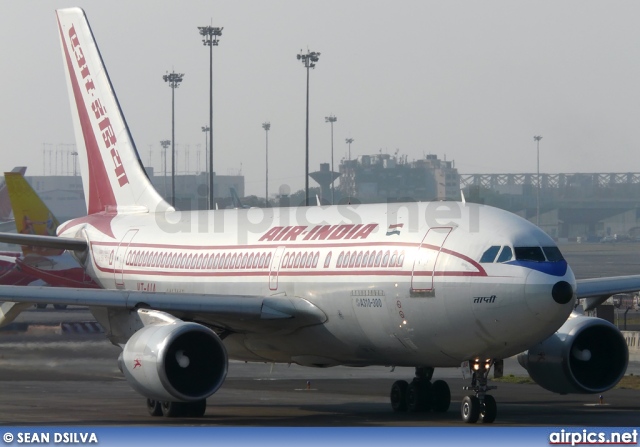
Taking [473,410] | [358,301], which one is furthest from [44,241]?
[473,410]

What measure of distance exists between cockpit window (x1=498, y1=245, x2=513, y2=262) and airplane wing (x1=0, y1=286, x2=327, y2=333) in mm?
4383

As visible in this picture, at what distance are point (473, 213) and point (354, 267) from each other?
2.50 meters

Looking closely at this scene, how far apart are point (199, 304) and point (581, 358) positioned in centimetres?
753

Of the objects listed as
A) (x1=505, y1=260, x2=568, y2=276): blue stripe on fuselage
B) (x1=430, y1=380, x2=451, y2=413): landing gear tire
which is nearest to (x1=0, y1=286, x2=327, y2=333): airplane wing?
(x1=430, y1=380, x2=451, y2=413): landing gear tire

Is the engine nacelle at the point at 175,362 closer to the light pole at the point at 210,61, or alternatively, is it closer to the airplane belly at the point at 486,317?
the airplane belly at the point at 486,317

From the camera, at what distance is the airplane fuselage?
20.7 metres

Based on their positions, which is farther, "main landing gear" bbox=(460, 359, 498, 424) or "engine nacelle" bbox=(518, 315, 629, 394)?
"engine nacelle" bbox=(518, 315, 629, 394)

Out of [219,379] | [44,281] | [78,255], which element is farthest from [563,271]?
[44,281]

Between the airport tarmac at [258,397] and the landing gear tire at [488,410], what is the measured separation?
53cm

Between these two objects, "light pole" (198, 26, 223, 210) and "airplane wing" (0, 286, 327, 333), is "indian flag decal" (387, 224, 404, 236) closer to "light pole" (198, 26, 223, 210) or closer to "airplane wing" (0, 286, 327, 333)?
"airplane wing" (0, 286, 327, 333)

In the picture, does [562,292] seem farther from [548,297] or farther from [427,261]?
[427,261]

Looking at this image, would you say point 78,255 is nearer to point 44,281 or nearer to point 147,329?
point 147,329

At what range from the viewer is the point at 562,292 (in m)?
20.3

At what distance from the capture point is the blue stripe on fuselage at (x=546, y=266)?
20594mm
